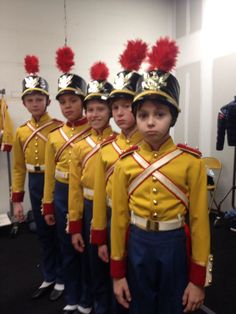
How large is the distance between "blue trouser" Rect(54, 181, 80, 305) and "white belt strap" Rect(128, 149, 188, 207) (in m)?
0.90

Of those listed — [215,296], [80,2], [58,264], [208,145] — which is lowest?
[215,296]

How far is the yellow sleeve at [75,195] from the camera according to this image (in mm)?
1841

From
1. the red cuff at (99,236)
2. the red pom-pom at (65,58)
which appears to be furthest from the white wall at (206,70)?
the red cuff at (99,236)

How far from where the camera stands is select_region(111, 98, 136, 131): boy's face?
5.08 feet

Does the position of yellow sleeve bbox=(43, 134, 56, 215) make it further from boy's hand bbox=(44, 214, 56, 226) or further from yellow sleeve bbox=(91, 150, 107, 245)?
yellow sleeve bbox=(91, 150, 107, 245)

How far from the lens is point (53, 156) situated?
2.13 metres

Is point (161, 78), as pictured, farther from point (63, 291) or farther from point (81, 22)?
point (81, 22)

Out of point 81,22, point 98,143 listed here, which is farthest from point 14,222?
point 81,22

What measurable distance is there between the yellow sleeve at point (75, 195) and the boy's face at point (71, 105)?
0.95 ft

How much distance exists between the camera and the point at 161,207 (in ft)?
4.13

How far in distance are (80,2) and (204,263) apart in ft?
13.2

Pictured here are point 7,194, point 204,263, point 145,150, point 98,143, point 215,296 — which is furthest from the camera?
point 7,194

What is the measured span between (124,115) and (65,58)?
2.97ft

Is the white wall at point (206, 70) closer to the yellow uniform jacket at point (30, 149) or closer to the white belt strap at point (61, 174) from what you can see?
the yellow uniform jacket at point (30, 149)
